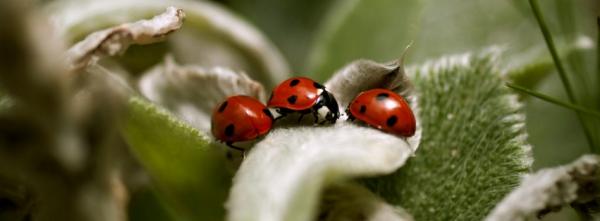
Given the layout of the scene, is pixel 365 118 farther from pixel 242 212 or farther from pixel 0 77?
pixel 0 77

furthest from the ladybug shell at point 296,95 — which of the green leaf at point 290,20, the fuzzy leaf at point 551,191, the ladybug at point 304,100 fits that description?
Result: the green leaf at point 290,20

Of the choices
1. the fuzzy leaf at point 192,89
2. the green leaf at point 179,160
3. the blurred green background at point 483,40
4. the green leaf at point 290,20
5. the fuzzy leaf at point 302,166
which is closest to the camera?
the fuzzy leaf at point 302,166

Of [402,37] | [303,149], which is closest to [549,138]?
[402,37]

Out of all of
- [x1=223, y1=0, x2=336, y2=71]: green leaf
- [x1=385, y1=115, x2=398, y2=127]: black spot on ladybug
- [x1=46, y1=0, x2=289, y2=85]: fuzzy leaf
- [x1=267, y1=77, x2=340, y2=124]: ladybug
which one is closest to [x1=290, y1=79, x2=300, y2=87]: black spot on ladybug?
[x1=267, y1=77, x2=340, y2=124]: ladybug

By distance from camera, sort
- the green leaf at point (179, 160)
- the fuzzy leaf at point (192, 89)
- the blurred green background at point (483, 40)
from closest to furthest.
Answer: the green leaf at point (179, 160) < the fuzzy leaf at point (192, 89) < the blurred green background at point (483, 40)

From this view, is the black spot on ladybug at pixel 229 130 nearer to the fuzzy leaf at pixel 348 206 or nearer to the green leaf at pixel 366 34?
the fuzzy leaf at pixel 348 206

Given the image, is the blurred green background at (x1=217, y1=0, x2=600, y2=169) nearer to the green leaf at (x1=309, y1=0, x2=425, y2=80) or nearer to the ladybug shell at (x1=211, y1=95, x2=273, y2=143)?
the green leaf at (x1=309, y1=0, x2=425, y2=80)
